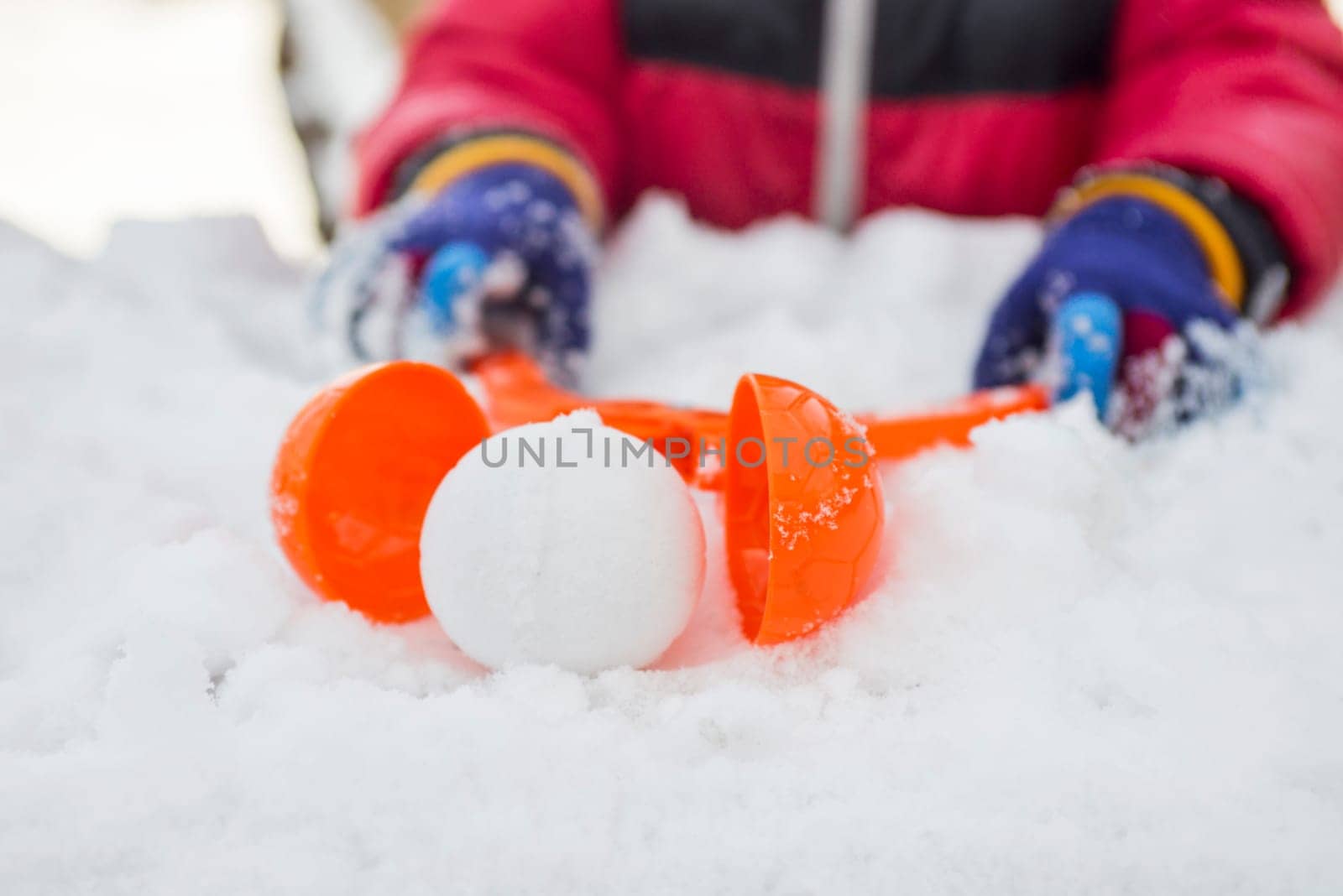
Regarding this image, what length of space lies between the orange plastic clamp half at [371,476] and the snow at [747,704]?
0.08 feet

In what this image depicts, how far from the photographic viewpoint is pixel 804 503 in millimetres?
424

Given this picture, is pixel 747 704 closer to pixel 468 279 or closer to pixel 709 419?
pixel 709 419

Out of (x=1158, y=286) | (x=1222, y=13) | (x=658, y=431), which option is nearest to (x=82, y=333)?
(x=658, y=431)

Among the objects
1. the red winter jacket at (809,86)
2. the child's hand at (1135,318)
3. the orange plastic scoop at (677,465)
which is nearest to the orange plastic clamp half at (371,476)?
the orange plastic scoop at (677,465)

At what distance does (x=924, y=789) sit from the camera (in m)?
0.39

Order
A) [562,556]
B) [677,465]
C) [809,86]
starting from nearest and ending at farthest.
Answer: [562,556] < [677,465] < [809,86]

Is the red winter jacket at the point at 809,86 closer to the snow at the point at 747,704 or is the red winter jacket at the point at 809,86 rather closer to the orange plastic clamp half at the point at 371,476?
the snow at the point at 747,704

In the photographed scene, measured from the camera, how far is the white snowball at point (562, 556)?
42 centimetres

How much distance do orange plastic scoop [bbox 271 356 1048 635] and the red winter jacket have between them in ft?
1.62

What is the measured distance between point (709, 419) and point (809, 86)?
643mm

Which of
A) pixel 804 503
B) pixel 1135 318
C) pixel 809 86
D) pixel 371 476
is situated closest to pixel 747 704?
pixel 804 503

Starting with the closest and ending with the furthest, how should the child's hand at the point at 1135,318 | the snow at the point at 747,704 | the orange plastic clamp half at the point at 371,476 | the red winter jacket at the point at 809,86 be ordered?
the snow at the point at 747,704
the orange plastic clamp half at the point at 371,476
the child's hand at the point at 1135,318
the red winter jacket at the point at 809,86

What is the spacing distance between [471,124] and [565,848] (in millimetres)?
744

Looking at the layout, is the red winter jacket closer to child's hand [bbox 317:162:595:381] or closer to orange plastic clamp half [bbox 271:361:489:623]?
child's hand [bbox 317:162:595:381]
